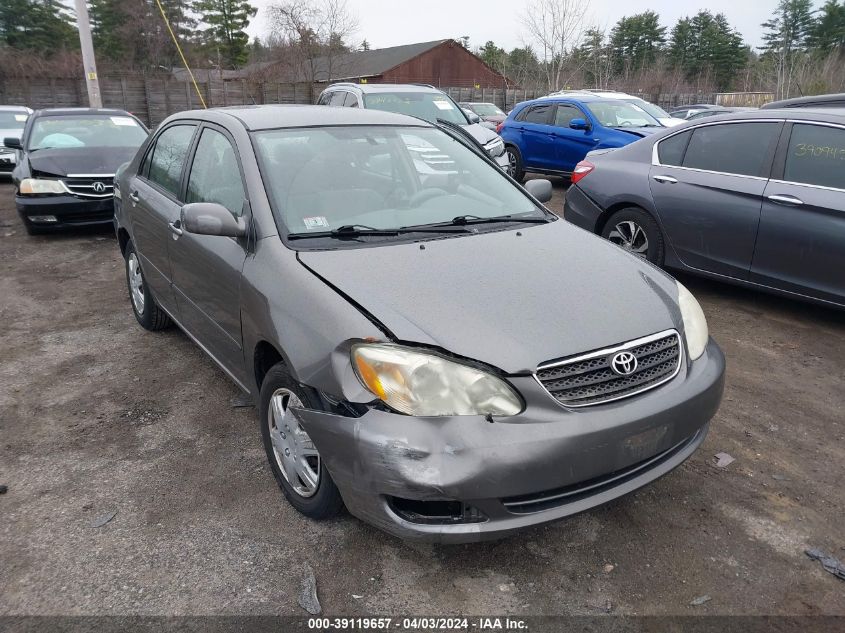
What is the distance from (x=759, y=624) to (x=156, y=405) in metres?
3.29

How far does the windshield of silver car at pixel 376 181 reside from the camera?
318cm

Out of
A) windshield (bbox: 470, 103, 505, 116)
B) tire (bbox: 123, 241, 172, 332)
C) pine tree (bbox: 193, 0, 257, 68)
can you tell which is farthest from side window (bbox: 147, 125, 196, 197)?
pine tree (bbox: 193, 0, 257, 68)

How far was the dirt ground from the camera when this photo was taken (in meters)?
2.45

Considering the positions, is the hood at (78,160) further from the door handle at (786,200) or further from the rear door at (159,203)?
the door handle at (786,200)

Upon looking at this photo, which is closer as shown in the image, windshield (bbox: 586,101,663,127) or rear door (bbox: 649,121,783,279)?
rear door (bbox: 649,121,783,279)

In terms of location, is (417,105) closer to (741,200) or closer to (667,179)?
(667,179)

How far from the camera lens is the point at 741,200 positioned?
520 centimetres

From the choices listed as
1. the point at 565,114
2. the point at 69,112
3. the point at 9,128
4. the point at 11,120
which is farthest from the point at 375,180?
the point at 11,120

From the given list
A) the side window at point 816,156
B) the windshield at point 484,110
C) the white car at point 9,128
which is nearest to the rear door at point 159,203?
the side window at point 816,156

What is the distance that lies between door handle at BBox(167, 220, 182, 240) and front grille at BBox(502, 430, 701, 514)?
2522mm

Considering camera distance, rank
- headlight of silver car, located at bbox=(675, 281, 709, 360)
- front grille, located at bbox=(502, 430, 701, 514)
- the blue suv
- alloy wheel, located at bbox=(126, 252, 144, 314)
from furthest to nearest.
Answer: the blue suv, alloy wheel, located at bbox=(126, 252, 144, 314), headlight of silver car, located at bbox=(675, 281, 709, 360), front grille, located at bbox=(502, 430, 701, 514)

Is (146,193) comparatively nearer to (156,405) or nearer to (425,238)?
(156,405)

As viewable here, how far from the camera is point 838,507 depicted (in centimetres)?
295

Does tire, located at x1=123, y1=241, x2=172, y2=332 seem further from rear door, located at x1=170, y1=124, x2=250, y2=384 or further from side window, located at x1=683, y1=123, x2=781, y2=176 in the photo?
side window, located at x1=683, y1=123, x2=781, y2=176
